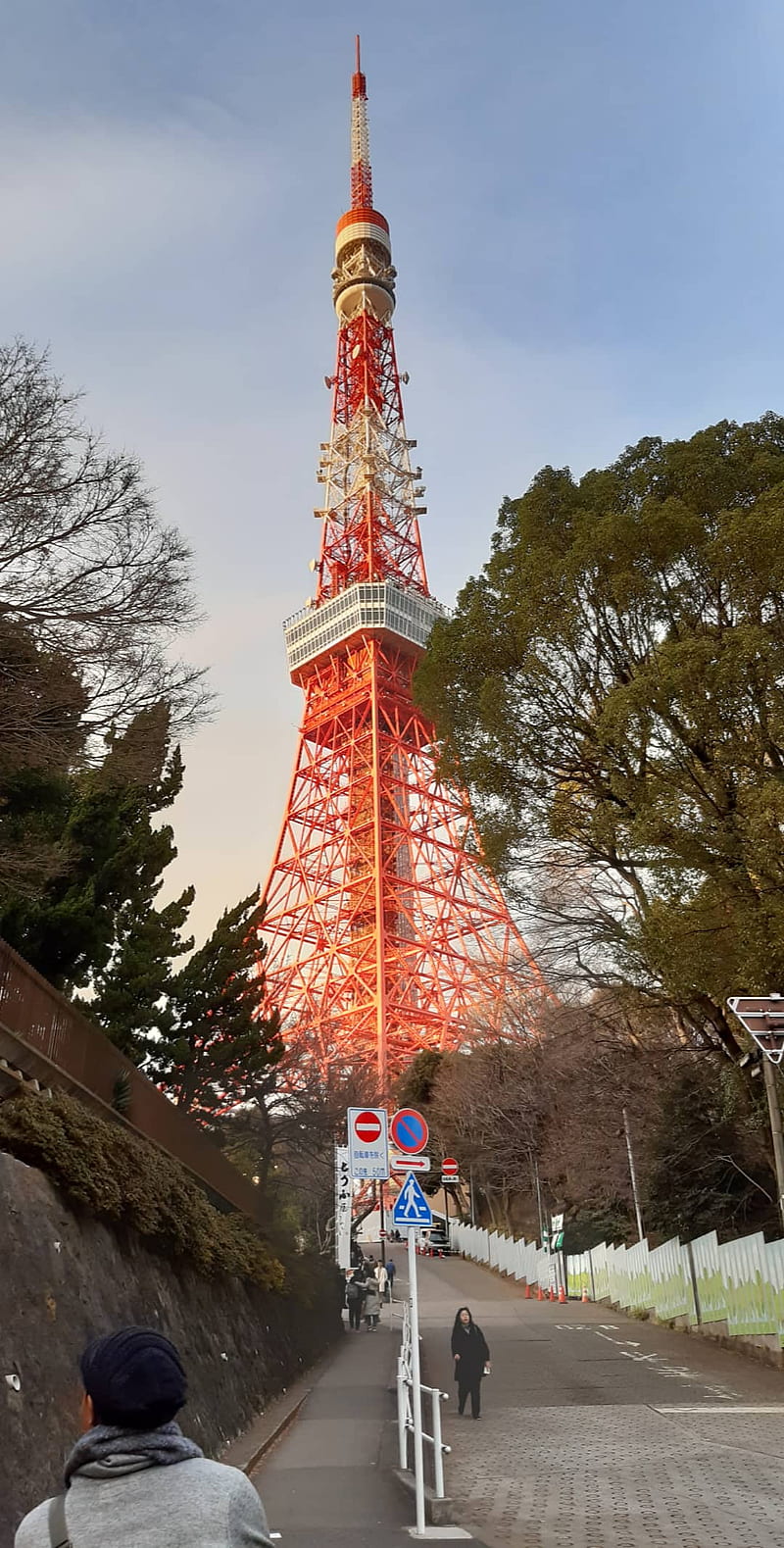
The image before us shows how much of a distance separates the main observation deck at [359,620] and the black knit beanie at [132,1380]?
51.1m

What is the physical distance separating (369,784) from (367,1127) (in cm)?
4021

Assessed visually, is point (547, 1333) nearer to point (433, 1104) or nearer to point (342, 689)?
point (433, 1104)

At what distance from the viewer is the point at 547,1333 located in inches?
701

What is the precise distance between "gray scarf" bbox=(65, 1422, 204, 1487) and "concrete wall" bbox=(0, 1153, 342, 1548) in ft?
12.7

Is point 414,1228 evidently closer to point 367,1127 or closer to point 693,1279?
point 367,1127

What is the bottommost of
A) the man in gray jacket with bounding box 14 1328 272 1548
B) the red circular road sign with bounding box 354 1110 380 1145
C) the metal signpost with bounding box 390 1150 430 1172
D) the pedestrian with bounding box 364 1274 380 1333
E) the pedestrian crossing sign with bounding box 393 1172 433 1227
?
the pedestrian with bounding box 364 1274 380 1333

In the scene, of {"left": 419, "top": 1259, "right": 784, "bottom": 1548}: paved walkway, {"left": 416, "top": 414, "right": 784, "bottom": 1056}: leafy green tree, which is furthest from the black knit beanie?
{"left": 416, "top": 414, "right": 784, "bottom": 1056}: leafy green tree

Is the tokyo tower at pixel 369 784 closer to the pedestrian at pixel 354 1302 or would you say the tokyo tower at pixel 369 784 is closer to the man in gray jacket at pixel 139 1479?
the pedestrian at pixel 354 1302

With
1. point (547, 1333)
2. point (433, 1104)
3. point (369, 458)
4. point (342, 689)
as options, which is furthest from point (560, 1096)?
point (369, 458)

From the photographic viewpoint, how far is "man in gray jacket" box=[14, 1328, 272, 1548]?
1.62 meters

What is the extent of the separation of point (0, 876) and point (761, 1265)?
32.3ft

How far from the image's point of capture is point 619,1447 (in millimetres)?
8320

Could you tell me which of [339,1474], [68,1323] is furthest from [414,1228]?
[68,1323]

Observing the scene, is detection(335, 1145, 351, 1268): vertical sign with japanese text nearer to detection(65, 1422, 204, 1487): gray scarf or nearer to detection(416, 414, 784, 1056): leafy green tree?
detection(416, 414, 784, 1056): leafy green tree
